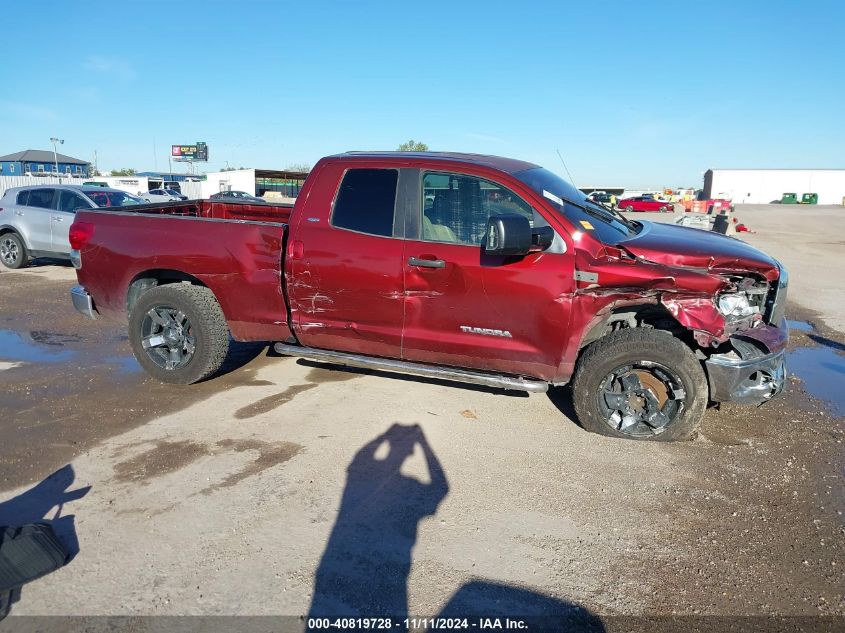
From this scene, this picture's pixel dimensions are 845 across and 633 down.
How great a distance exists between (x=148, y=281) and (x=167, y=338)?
0.61 metres

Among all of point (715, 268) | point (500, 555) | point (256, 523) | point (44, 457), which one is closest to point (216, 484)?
point (256, 523)

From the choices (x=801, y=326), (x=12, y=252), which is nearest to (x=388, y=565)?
(x=801, y=326)

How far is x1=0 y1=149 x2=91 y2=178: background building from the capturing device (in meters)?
86.6

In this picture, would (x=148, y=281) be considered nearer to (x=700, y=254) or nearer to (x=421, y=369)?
(x=421, y=369)

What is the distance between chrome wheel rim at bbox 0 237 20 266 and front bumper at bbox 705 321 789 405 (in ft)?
42.6

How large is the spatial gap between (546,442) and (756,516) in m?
1.39

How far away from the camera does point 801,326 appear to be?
325 inches

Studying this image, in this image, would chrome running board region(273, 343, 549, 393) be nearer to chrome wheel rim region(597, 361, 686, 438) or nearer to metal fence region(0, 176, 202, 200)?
chrome wheel rim region(597, 361, 686, 438)

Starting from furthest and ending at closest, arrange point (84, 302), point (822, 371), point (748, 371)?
point (822, 371)
point (84, 302)
point (748, 371)

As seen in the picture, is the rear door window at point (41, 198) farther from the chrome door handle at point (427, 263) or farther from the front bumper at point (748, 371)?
the front bumper at point (748, 371)

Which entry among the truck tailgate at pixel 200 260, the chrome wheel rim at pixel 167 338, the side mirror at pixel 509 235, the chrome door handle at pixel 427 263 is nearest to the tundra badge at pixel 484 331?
the chrome door handle at pixel 427 263

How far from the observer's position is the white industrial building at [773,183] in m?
83.9

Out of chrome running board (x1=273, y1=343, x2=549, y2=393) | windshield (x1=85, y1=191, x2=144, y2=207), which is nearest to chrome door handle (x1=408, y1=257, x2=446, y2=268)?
chrome running board (x1=273, y1=343, x2=549, y2=393)

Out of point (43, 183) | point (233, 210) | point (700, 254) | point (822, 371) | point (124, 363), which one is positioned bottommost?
point (124, 363)
